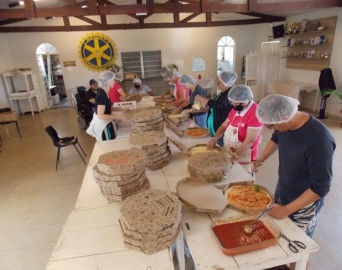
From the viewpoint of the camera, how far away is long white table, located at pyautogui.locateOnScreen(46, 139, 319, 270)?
104 cm

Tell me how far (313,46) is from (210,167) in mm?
6064

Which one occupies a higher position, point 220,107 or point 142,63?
point 142,63

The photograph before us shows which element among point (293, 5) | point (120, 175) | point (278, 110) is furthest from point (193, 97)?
point (293, 5)

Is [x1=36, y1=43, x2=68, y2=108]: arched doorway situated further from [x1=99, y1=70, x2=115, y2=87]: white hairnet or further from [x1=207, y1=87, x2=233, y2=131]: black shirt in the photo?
[x1=207, y1=87, x2=233, y2=131]: black shirt

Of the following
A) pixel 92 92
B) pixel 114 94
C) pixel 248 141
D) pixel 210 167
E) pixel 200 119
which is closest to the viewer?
pixel 210 167

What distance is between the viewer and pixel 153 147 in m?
1.79

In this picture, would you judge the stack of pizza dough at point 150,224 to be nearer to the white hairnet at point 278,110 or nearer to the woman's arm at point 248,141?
the white hairnet at point 278,110

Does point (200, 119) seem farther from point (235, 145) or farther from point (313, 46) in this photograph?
point (313, 46)

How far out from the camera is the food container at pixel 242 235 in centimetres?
106

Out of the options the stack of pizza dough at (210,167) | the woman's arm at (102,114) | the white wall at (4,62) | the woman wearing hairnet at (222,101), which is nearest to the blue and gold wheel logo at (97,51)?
the white wall at (4,62)

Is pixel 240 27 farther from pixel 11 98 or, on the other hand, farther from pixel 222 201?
pixel 222 201

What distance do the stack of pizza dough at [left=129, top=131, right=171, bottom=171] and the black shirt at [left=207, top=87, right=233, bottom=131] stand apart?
3.03 ft

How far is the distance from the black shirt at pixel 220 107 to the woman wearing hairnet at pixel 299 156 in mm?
1065

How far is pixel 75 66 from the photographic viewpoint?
8.46 m
